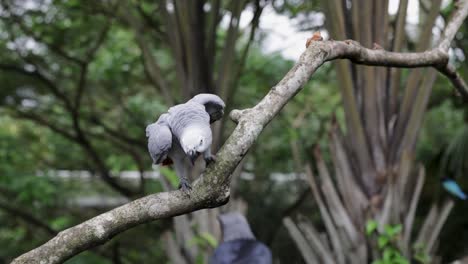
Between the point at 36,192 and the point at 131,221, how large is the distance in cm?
385

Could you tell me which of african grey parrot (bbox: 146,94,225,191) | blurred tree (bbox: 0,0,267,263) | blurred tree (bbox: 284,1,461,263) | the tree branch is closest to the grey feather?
african grey parrot (bbox: 146,94,225,191)

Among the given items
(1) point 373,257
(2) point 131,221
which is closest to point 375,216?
(1) point 373,257

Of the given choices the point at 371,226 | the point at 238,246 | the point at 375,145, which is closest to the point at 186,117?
the point at 238,246

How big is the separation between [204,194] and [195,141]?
0.16 metres

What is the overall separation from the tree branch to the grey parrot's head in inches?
2.3

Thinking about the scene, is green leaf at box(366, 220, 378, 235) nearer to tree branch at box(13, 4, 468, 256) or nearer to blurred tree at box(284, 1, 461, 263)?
blurred tree at box(284, 1, 461, 263)

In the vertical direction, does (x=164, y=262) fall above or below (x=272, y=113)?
above

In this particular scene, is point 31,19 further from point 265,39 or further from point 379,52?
point 379,52

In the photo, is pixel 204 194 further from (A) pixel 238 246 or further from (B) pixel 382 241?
(B) pixel 382 241

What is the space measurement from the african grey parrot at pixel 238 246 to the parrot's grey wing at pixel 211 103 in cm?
117

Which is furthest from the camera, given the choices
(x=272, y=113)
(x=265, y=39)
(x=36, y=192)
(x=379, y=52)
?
(x=265, y=39)

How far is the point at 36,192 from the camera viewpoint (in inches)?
199

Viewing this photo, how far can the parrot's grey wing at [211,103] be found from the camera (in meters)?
1.90

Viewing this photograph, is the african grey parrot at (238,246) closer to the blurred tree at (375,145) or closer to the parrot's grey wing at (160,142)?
the blurred tree at (375,145)
